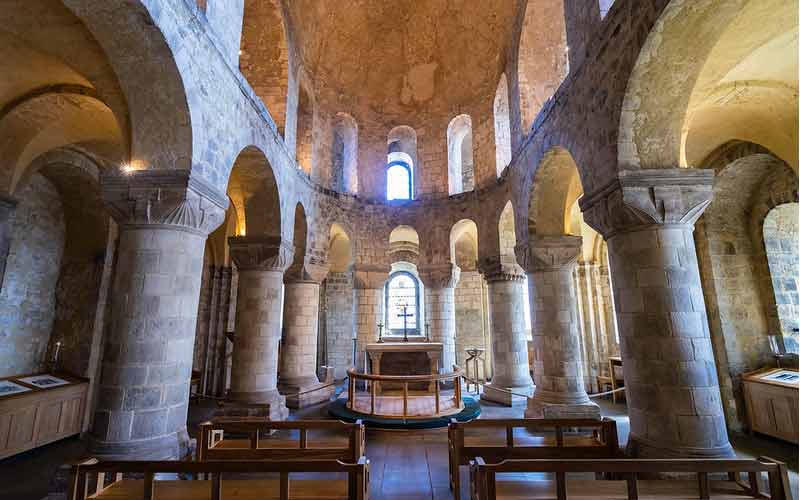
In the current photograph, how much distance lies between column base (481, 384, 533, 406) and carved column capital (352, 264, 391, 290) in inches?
176

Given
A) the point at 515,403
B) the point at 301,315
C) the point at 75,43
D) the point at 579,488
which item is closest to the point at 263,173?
the point at 75,43

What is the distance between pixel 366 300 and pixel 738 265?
30.4ft

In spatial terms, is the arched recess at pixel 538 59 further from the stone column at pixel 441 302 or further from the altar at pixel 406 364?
the altar at pixel 406 364

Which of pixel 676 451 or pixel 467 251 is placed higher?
pixel 467 251

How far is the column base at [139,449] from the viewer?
3.81m

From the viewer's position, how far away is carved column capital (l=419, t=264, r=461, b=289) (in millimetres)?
11484

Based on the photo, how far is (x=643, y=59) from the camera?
423 centimetres

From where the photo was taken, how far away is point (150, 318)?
420 centimetres

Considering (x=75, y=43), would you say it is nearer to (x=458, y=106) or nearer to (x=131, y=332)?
(x=131, y=332)

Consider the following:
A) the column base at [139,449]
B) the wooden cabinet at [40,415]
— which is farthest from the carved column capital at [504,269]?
the wooden cabinet at [40,415]

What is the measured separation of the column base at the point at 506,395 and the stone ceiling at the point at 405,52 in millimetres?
8547

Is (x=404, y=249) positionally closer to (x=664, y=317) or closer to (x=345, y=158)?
(x=345, y=158)

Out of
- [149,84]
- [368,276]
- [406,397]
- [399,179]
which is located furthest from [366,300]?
[149,84]

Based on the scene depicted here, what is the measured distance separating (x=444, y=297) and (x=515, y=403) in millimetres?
3779
